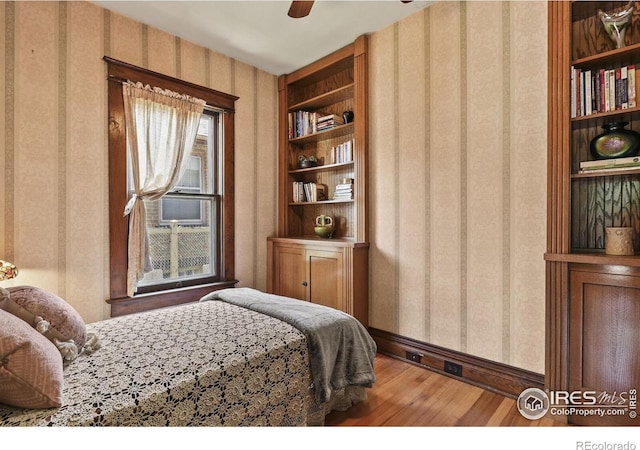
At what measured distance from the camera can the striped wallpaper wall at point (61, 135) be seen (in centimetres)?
220

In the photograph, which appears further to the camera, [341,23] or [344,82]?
[344,82]

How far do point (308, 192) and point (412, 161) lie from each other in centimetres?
127

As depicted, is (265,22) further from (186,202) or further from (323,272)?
(323,272)

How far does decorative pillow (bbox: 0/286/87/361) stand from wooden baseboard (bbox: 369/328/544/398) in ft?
7.25

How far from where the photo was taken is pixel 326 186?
359 cm

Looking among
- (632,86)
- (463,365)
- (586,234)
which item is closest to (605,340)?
(586,234)

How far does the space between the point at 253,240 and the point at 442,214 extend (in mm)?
2001

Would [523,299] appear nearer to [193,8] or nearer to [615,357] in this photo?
[615,357]

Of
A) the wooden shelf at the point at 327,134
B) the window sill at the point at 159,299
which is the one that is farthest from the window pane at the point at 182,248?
the wooden shelf at the point at 327,134

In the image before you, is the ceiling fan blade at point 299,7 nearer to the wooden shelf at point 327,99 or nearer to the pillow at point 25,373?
the wooden shelf at point 327,99

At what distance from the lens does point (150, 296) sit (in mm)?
2818

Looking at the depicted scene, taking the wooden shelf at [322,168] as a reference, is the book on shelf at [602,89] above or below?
above

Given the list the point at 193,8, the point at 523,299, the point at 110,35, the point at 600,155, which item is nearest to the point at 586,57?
the point at 600,155

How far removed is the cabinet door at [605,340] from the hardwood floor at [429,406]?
305 mm
